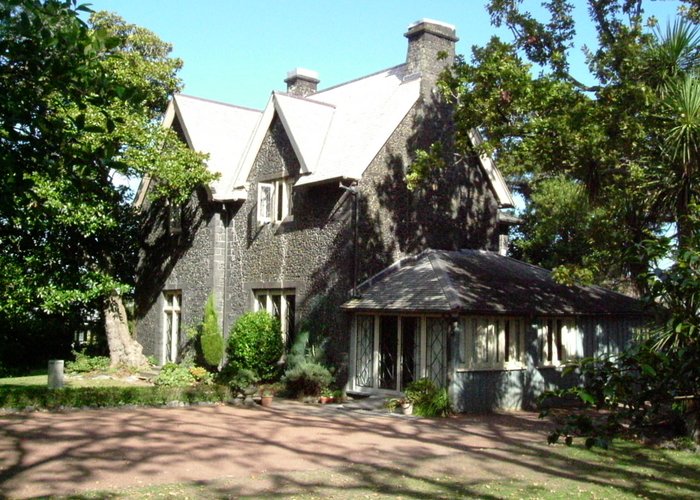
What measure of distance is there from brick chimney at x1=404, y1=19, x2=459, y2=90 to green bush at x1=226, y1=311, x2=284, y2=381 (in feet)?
27.7

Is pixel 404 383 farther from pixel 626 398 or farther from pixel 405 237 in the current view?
pixel 626 398

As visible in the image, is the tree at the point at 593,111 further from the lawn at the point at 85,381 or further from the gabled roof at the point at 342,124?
the lawn at the point at 85,381

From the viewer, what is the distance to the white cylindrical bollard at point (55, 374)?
63.5ft

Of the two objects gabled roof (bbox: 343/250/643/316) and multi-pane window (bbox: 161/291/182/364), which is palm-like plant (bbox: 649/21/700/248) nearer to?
gabled roof (bbox: 343/250/643/316)

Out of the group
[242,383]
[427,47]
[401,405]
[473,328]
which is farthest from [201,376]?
[427,47]

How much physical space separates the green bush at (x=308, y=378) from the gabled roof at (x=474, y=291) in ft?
5.88

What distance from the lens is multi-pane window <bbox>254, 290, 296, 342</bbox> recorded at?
A: 74.1 ft

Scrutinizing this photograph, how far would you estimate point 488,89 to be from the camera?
16719 millimetres

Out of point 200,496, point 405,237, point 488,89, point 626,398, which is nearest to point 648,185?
point 488,89

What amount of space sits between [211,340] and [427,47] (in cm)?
1121

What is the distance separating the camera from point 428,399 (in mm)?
17516

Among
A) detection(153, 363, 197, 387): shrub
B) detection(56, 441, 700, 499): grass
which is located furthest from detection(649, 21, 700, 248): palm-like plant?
detection(153, 363, 197, 387): shrub

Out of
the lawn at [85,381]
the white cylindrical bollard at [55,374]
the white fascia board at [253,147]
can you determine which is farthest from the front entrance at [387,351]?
the white cylindrical bollard at [55,374]

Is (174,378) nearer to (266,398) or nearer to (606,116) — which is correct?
(266,398)
